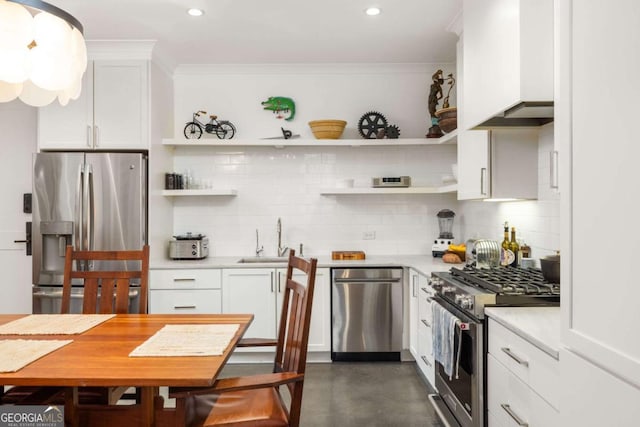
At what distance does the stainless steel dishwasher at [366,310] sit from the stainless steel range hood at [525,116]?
1.68 meters

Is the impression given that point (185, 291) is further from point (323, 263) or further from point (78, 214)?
point (323, 263)

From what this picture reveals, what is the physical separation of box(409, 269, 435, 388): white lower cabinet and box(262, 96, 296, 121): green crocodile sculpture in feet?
6.36

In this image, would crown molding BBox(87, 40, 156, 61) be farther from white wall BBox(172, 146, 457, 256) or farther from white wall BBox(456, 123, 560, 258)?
white wall BBox(456, 123, 560, 258)

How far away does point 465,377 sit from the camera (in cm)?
239

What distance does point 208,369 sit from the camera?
5.24 feet

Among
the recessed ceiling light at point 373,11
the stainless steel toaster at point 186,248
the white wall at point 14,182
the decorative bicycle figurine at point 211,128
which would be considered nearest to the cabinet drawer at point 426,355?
the stainless steel toaster at point 186,248

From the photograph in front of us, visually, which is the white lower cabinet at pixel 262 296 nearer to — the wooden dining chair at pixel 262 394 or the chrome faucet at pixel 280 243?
the chrome faucet at pixel 280 243

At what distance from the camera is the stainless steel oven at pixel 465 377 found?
2.21m

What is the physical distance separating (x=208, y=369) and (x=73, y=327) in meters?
0.96

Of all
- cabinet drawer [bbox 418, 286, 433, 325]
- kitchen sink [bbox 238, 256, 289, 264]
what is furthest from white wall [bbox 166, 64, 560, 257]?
cabinet drawer [bbox 418, 286, 433, 325]

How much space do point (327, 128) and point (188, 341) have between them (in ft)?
9.52

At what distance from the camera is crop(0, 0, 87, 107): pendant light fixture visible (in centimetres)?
172

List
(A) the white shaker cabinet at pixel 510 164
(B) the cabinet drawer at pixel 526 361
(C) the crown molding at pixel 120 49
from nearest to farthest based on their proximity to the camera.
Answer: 1. (B) the cabinet drawer at pixel 526 361
2. (A) the white shaker cabinet at pixel 510 164
3. (C) the crown molding at pixel 120 49

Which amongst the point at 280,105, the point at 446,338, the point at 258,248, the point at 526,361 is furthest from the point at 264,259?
the point at 526,361
